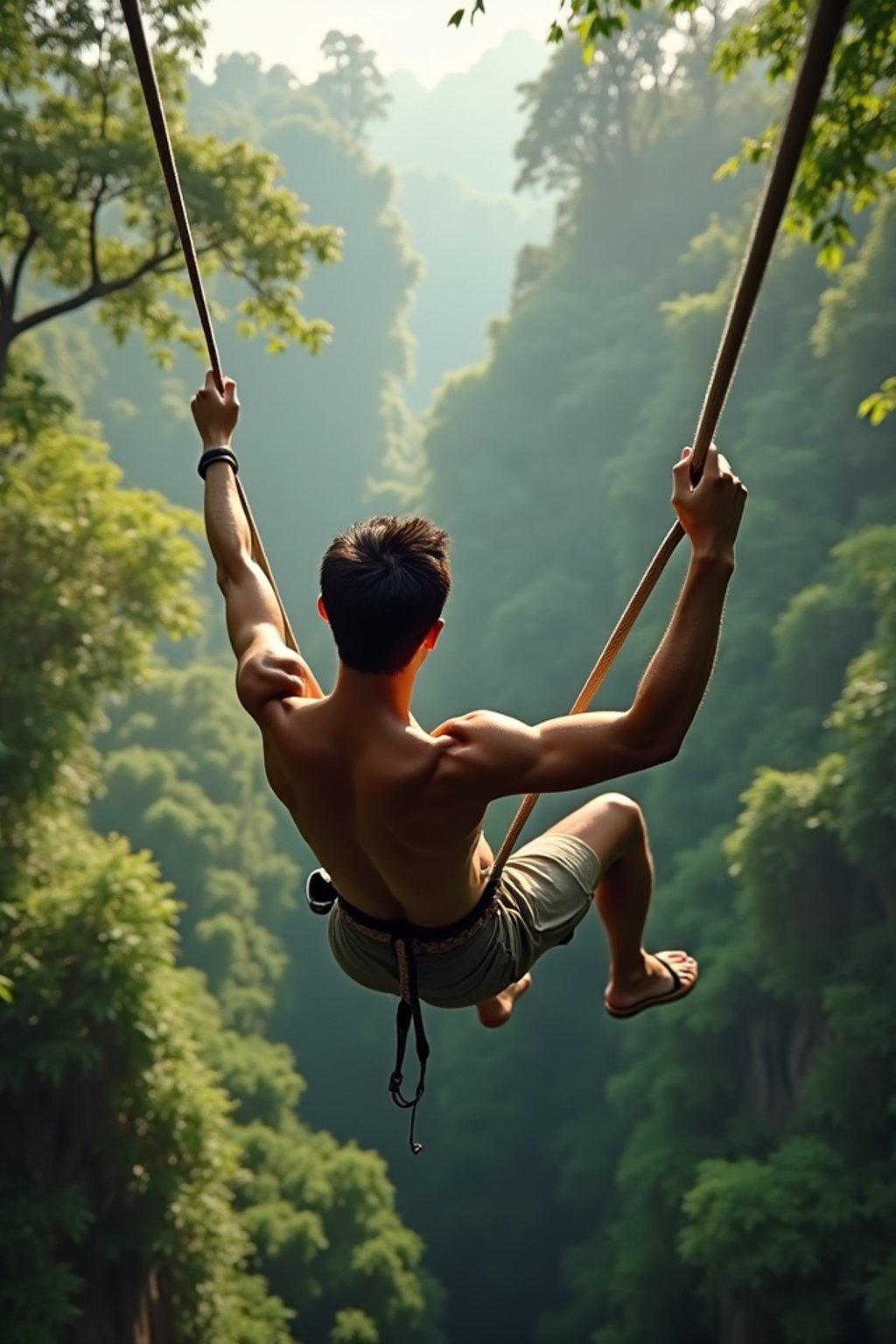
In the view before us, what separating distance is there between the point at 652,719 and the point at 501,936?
65cm

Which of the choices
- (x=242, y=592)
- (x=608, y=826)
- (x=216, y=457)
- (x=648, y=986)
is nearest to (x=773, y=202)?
(x=242, y=592)

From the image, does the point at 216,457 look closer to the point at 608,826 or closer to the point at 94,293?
the point at 608,826

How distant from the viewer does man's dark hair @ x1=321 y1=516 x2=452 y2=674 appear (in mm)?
1757

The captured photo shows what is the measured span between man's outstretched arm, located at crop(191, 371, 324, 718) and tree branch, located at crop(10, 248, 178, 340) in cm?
556

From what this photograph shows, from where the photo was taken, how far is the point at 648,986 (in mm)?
2768

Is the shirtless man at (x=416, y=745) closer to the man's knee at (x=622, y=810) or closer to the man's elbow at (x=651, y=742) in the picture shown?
the man's elbow at (x=651, y=742)

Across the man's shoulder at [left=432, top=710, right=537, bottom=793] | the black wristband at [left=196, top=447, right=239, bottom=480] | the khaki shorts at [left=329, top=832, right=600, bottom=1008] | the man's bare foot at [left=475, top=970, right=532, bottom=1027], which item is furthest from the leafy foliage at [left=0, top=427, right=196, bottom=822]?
the man's shoulder at [left=432, top=710, right=537, bottom=793]

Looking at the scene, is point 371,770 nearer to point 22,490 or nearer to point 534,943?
point 534,943

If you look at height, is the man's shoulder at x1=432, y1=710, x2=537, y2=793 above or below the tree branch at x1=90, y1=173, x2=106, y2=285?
below

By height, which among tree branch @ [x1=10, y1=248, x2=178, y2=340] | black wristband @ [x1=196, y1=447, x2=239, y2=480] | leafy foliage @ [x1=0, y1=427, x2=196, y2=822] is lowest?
black wristband @ [x1=196, y1=447, x2=239, y2=480]

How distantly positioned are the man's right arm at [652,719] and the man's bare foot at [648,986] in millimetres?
1179

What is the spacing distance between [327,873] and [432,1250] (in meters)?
22.0

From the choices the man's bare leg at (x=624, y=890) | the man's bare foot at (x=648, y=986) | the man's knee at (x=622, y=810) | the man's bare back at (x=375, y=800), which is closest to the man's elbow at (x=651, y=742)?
the man's bare back at (x=375, y=800)

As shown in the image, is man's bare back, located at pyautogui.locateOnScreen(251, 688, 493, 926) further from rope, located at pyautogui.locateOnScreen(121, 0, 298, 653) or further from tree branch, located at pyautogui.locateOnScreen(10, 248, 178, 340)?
tree branch, located at pyautogui.locateOnScreen(10, 248, 178, 340)
